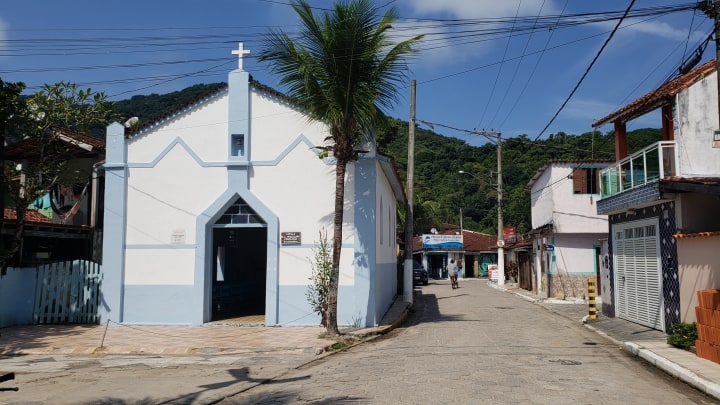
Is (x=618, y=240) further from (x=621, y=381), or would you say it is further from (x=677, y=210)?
(x=621, y=381)

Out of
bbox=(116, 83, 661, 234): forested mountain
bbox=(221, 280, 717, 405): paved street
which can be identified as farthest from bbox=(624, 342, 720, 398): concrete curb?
bbox=(116, 83, 661, 234): forested mountain

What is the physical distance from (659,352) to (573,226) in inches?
630

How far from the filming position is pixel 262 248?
2358cm

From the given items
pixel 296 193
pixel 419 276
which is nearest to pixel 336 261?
pixel 296 193

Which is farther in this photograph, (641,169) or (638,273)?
(638,273)

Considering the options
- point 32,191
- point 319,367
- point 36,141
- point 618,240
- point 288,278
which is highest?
point 36,141

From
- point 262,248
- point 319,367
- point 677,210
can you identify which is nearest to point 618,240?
point 677,210

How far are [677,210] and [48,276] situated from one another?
16038 mm

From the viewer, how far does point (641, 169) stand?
50.2 feet

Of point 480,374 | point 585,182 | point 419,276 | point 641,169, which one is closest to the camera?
point 480,374

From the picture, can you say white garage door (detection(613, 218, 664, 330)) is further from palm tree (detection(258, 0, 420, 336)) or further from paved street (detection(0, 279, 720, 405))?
palm tree (detection(258, 0, 420, 336))

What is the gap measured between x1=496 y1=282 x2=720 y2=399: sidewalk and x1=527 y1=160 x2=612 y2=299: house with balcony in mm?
7550

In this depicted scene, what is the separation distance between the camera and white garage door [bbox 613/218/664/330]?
47.8 feet

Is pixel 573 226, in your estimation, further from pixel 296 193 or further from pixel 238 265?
pixel 296 193
